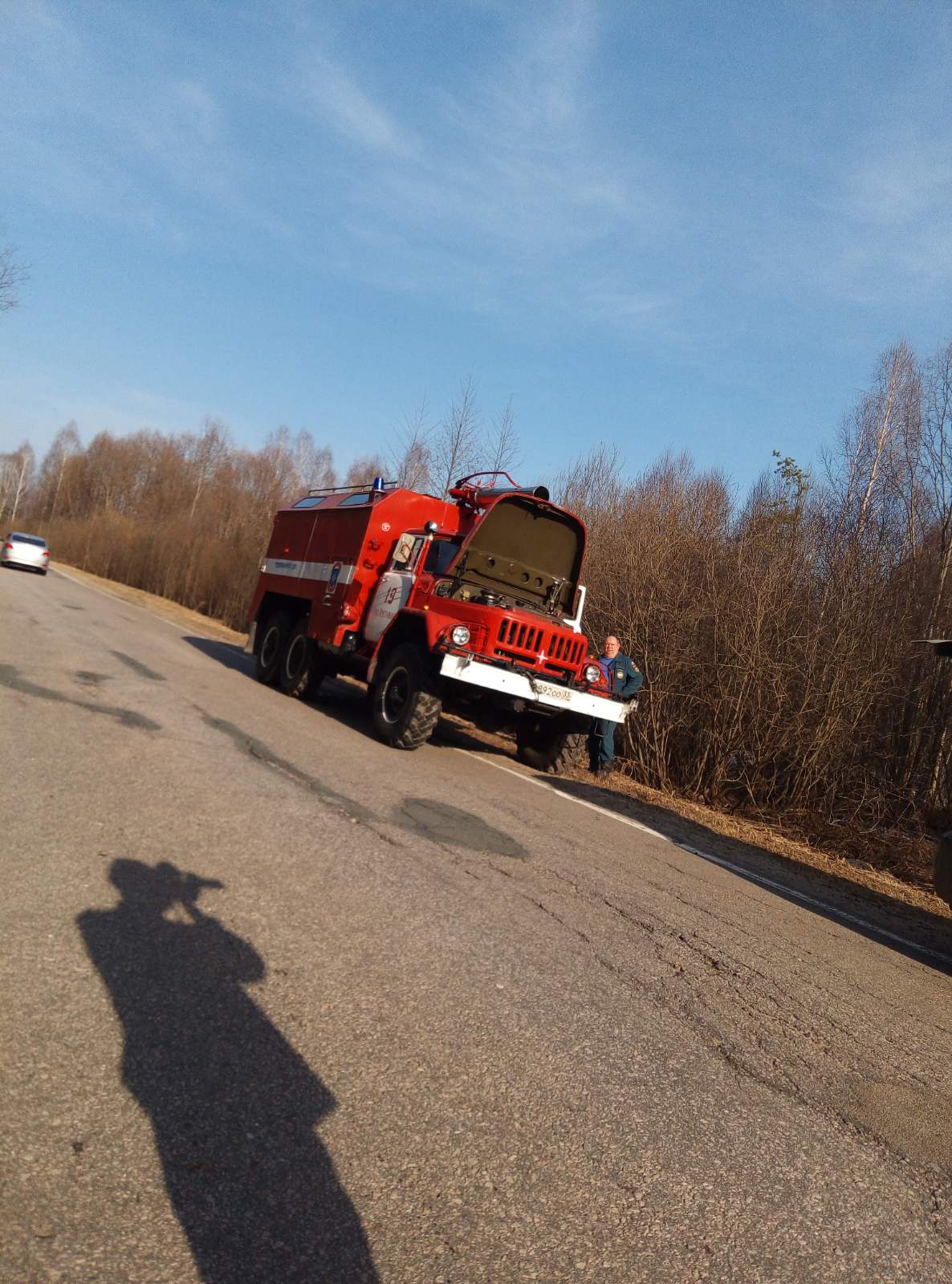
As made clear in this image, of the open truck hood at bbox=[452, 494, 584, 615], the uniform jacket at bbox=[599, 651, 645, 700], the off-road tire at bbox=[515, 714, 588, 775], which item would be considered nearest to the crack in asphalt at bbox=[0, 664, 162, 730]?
the open truck hood at bbox=[452, 494, 584, 615]

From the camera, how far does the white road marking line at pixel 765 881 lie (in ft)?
22.5

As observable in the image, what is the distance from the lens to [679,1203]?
268cm

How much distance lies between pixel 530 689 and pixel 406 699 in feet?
4.67

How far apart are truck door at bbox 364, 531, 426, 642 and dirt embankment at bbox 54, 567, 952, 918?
2385 mm

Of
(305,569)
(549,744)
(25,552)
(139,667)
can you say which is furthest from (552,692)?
(25,552)

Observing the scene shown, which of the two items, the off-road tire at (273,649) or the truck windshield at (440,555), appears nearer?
the truck windshield at (440,555)

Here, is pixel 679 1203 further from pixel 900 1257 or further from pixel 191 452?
pixel 191 452

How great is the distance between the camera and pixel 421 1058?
128 inches

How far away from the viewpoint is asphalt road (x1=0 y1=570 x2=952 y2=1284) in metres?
2.37

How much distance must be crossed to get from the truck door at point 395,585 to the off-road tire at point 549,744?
2.07m

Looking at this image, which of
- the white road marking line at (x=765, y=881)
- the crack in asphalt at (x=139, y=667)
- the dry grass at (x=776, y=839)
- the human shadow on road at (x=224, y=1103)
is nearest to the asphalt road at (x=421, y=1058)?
the human shadow on road at (x=224, y=1103)

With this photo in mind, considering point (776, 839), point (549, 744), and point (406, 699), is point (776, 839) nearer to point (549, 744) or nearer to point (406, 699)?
point (549, 744)

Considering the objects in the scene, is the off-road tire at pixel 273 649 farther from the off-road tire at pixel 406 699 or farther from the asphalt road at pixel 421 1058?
the asphalt road at pixel 421 1058

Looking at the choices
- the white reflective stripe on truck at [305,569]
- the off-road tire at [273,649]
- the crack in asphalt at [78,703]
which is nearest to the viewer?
the crack in asphalt at [78,703]
